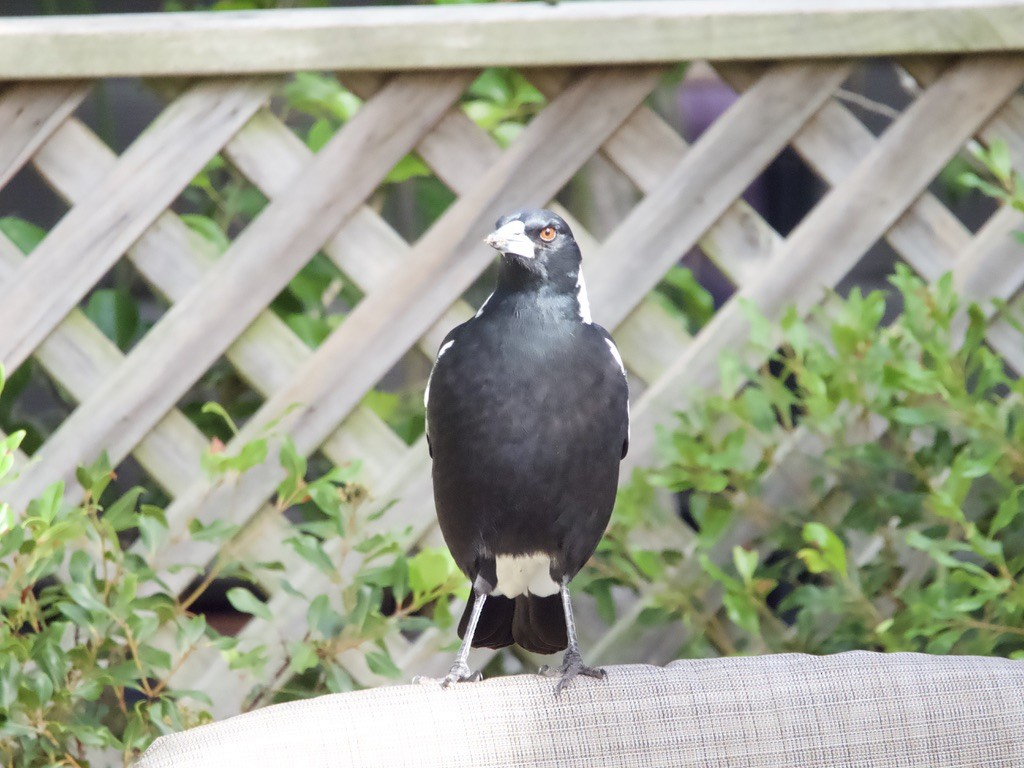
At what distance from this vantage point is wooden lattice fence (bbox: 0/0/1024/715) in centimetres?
185

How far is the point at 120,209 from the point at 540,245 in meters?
0.75

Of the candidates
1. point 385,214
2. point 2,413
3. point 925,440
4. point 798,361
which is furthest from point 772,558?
point 2,413

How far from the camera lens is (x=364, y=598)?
66.6 inches

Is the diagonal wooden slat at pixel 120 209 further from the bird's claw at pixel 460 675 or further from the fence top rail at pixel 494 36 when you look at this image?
the bird's claw at pixel 460 675

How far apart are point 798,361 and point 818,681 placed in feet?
2.63

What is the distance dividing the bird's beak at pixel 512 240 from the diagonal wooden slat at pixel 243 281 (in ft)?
1.79

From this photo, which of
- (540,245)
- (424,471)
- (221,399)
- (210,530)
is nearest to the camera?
(540,245)

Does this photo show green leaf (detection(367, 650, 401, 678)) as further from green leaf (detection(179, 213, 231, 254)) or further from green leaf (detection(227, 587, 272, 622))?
green leaf (detection(179, 213, 231, 254))

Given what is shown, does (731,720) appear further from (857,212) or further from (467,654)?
(857,212)

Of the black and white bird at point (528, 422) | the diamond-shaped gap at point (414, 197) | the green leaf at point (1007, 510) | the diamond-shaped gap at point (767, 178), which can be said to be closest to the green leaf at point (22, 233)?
the diamond-shaped gap at point (414, 197)

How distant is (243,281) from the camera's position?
1879 millimetres

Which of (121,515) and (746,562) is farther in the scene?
(746,562)

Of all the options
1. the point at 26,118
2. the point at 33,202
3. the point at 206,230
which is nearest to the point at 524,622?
the point at 206,230

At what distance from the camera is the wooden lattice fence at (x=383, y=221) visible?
72.9 inches
